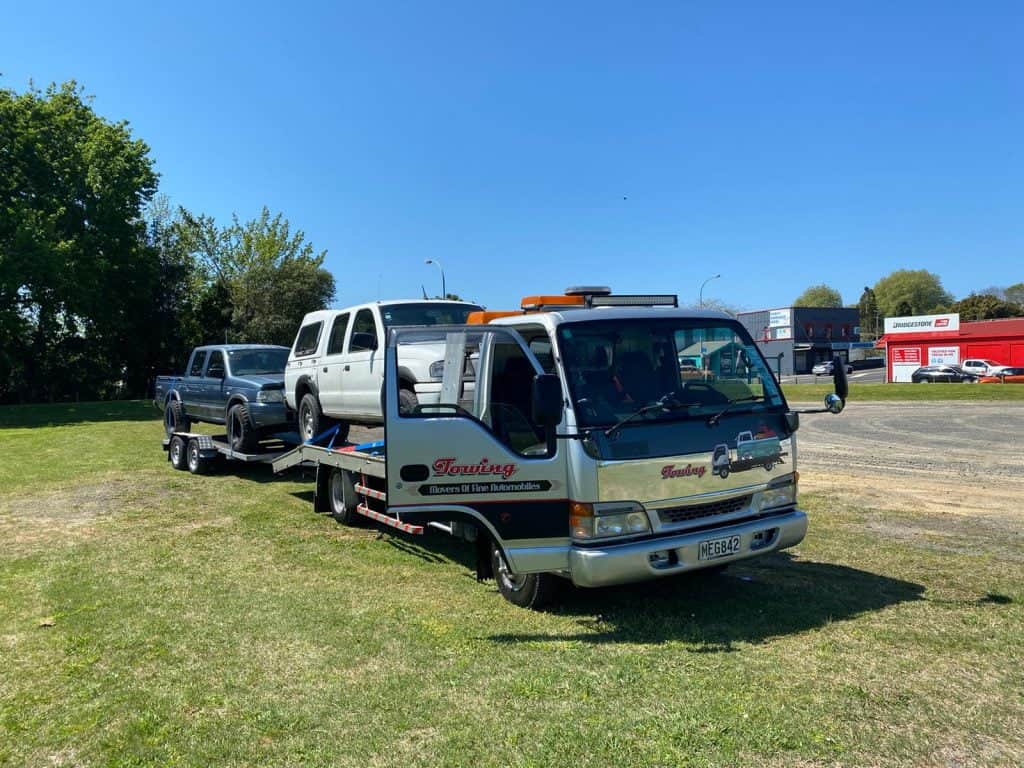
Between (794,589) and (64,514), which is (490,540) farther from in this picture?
(64,514)

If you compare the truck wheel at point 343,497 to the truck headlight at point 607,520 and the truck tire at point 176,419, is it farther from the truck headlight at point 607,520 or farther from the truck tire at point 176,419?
the truck tire at point 176,419

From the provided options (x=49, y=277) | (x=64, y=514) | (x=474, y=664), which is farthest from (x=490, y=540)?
(x=49, y=277)

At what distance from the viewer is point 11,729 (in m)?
4.24

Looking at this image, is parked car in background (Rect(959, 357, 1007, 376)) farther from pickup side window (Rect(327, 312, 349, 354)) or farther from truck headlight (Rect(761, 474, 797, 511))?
truck headlight (Rect(761, 474, 797, 511))

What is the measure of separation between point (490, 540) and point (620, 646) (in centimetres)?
137

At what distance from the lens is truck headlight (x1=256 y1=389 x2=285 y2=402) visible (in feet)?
41.2

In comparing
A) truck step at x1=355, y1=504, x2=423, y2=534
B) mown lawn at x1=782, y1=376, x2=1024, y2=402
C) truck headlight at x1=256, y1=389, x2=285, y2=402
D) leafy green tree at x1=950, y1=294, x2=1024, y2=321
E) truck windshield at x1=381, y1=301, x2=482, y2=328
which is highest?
leafy green tree at x1=950, y1=294, x2=1024, y2=321

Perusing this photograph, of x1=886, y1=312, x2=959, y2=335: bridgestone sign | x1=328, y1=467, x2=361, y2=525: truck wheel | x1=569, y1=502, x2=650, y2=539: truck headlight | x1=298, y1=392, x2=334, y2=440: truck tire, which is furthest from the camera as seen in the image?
x1=886, y1=312, x2=959, y2=335: bridgestone sign

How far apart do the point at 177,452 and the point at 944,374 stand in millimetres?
51421

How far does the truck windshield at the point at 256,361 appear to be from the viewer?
13.8m

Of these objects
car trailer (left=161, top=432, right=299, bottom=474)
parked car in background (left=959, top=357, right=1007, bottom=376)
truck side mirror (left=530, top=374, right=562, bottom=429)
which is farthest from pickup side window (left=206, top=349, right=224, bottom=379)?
parked car in background (left=959, top=357, right=1007, bottom=376)

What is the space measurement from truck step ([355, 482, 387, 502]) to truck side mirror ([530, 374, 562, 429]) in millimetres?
3135

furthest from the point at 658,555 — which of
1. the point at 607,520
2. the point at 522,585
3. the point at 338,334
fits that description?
the point at 338,334

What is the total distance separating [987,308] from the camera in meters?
105
